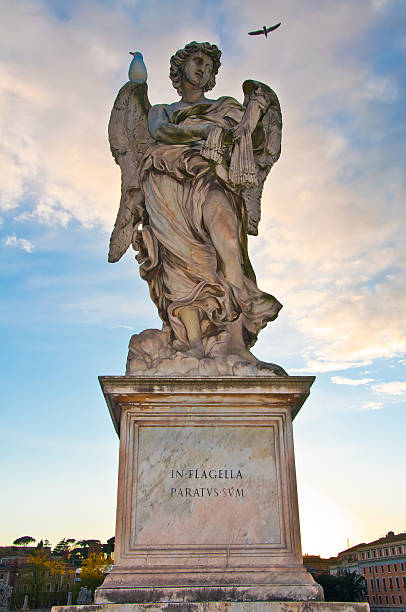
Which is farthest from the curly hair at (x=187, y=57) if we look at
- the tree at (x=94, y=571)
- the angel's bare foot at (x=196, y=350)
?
the tree at (x=94, y=571)

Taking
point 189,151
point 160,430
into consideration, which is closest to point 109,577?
point 160,430

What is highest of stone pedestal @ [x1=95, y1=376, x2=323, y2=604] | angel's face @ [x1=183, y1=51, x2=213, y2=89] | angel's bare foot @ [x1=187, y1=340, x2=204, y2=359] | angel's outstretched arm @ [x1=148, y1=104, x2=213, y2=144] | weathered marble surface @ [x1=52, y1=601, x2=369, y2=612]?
angel's face @ [x1=183, y1=51, x2=213, y2=89]

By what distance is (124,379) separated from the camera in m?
5.46

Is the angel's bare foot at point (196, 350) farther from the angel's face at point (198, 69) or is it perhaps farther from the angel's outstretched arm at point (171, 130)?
the angel's face at point (198, 69)

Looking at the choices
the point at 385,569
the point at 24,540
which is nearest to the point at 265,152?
the point at 385,569

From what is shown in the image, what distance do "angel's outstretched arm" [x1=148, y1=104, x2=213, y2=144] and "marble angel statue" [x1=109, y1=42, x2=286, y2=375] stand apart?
1 centimetres

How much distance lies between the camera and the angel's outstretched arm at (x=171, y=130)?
21.7 feet

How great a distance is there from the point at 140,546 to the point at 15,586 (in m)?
87.4

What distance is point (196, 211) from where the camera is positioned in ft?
21.9

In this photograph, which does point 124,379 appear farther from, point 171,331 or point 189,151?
point 189,151

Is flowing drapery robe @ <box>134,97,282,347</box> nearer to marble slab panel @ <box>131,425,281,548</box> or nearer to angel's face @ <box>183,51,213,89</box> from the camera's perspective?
angel's face @ <box>183,51,213,89</box>

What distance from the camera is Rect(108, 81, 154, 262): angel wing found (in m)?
7.10

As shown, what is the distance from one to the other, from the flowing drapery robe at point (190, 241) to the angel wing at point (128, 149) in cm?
18

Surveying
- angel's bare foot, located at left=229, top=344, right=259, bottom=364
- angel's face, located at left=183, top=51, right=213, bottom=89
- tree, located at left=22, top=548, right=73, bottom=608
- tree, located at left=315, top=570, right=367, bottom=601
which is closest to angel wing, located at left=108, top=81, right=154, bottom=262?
angel's face, located at left=183, top=51, right=213, bottom=89
